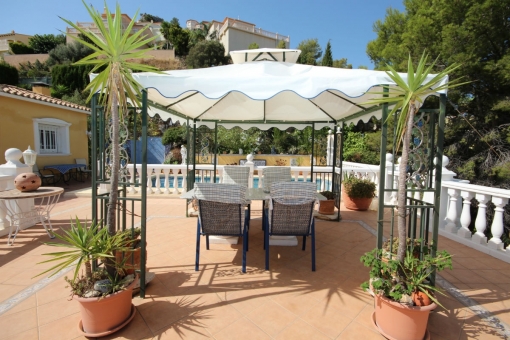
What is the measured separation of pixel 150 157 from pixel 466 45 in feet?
61.6

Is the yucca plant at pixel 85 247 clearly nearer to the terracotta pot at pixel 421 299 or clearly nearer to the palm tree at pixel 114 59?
the palm tree at pixel 114 59

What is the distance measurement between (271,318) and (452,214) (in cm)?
378

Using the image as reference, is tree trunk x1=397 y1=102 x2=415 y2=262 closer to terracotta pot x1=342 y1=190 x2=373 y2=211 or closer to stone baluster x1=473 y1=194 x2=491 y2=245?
stone baluster x1=473 y1=194 x2=491 y2=245

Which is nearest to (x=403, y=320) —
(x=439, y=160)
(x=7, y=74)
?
(x=439, y=160)

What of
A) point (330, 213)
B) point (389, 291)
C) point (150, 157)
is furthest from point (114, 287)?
point (150, 157)

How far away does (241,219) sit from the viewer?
3086 mm

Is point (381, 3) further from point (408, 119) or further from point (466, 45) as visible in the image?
point (408, 119)

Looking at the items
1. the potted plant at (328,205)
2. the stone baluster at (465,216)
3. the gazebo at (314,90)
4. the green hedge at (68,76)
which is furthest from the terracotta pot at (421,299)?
the green hedge at (68,76)

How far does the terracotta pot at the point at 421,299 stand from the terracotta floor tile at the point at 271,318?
99 centimetres

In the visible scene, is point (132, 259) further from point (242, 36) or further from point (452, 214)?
point (242, 36)

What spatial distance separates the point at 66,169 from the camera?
10430mm

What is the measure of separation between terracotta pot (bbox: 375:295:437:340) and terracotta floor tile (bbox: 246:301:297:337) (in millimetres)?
755

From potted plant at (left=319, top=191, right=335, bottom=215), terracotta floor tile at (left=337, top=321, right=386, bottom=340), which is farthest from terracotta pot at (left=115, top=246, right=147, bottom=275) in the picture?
potted plant at (left=319, top=191, right=335, bottom=215)

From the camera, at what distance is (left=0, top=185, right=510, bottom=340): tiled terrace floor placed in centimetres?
214
